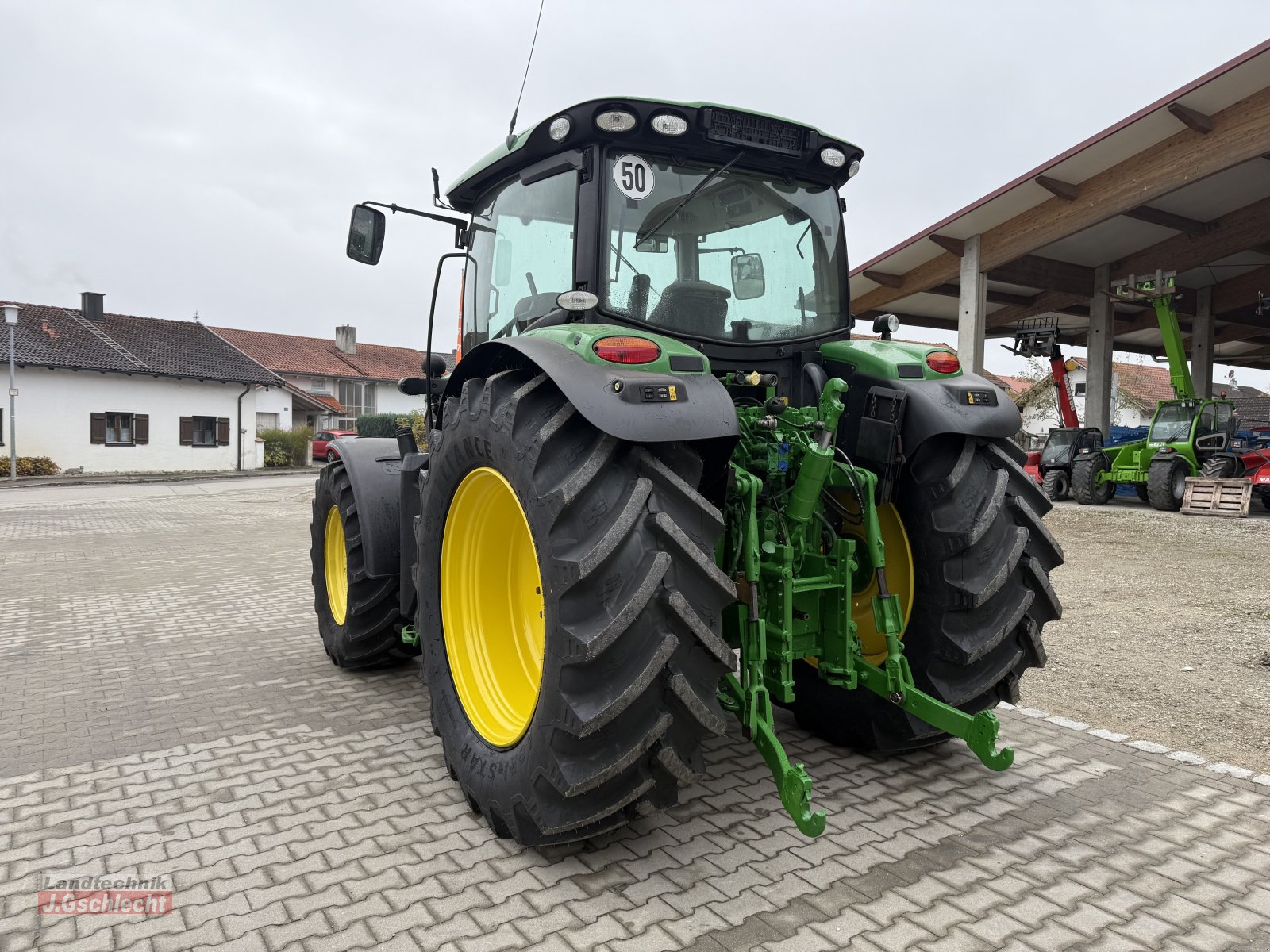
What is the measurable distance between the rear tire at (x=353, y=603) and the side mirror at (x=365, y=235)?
1.23 metres

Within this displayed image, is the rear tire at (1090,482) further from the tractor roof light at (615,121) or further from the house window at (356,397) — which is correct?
the house window at (356,397)

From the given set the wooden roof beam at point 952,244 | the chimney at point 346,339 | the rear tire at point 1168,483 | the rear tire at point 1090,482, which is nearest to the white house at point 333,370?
the chimney at point 346,339

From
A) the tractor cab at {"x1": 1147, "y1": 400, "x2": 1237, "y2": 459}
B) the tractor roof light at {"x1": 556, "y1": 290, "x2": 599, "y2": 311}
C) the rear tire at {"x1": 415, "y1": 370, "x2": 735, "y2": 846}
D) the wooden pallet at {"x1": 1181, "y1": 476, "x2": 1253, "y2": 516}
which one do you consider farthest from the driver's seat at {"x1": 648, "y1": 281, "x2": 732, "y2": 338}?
the tractor cab at {"x1": 1147, "y1": 400, "x2": 1237, "y2": 459}

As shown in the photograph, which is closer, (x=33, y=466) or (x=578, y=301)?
(x=578, y=301)

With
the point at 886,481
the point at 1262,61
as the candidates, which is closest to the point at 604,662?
the point at 886,481

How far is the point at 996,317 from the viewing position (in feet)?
64.4

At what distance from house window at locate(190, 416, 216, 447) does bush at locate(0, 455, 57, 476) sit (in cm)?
500

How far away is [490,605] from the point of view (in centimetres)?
325

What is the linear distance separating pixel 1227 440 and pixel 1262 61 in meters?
6.48

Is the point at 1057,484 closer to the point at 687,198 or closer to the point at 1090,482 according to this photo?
the point at 1090,482

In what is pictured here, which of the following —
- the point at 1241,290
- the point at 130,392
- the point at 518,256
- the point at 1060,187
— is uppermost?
the point at 1060,187

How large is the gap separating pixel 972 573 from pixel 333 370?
146 ft

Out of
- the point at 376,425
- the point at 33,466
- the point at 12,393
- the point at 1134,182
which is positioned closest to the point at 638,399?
the point at 1134,182

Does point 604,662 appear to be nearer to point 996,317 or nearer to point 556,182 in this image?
point 556,182
